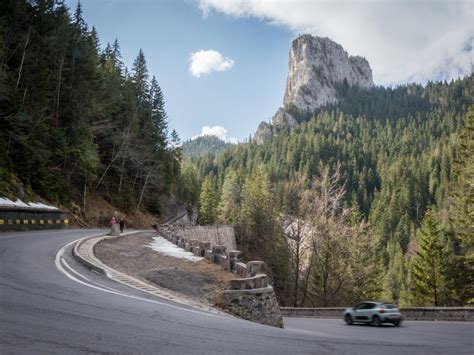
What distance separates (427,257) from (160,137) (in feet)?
Result: 152

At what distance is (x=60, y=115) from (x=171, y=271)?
106ft

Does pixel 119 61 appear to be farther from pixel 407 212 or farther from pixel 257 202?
pixel 407 212

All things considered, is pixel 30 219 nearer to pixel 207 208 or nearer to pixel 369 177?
pixel 207 208

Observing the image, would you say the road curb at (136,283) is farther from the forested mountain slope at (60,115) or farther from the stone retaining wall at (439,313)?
the forested mountain slope at (60,115)

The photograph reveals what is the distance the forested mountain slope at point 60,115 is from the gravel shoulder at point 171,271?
1445cm

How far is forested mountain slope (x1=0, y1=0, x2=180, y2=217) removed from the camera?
32250 millimetres

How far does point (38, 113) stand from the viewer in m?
33.8

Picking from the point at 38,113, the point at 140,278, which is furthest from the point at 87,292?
the point at 38,113

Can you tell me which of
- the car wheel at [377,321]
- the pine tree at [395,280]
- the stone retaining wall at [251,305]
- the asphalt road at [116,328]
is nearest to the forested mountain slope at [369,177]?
the pine tree at [395,280]

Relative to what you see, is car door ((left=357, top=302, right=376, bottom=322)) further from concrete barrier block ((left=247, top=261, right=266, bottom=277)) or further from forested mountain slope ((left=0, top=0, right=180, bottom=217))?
forested mountain slope ((left=0, top=0, right=180, bottom=217))

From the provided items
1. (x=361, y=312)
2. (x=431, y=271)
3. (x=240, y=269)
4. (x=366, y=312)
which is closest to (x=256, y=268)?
(x=240, y=269)

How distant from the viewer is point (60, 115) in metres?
41.0

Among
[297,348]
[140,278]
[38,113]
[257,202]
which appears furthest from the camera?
[257,202]

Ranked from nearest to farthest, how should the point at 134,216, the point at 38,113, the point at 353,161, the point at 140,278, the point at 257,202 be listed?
the point at 140,278 → the point at 38,113 → the point at 134,216 → the point at 257,202 → the point at 353,161
